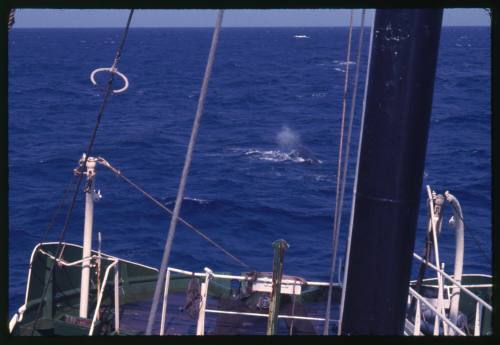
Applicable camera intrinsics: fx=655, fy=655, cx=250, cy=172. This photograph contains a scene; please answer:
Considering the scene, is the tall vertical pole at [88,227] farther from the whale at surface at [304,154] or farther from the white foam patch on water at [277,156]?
the whale at surface at [304,154]

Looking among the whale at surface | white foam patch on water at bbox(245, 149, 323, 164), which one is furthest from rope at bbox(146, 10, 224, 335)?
the whale at surface

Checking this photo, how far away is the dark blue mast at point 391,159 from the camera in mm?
2902

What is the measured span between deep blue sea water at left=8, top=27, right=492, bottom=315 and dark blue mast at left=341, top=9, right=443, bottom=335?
20.2ft

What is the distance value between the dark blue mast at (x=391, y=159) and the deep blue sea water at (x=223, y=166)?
6.16 metres

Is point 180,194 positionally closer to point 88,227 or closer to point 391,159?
point 391,159

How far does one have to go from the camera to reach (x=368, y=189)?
3025 mm

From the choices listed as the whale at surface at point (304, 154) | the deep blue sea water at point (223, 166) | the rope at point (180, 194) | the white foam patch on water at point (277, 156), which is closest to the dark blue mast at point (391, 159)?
the rope at point (180, 194)

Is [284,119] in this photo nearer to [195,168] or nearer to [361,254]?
[195,168]

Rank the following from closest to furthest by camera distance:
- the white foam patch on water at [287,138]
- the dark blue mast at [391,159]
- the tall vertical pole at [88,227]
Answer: the dark blue mast at [391,159] → the tall vertical pole at [88,227] → the white foam patch on water at [287,138]

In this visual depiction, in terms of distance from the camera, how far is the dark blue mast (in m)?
2.90

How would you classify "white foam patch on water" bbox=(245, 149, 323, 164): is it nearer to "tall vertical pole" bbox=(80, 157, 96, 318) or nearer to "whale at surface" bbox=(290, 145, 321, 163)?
"whale at surface" bbox=(290, 145, 321, 163)

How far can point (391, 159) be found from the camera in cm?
295

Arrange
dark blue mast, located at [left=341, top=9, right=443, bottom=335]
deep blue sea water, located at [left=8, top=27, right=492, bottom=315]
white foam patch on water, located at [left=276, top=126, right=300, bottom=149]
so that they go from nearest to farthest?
1. dark blue mast, located at [left=341, top=9, right=443, bottom=335]
2. deep blue sea water, located at [left=8, top=27, right=492, bottom=315]
3. white foam patch on water, located at [left=276, top=126, right=300, bottom=149]
